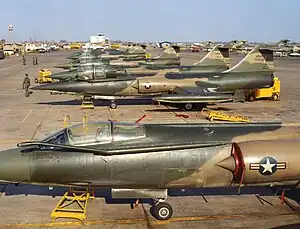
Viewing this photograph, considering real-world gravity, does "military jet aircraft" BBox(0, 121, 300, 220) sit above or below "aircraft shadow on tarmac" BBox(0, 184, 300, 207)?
above

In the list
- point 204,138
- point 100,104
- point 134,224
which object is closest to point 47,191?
point 134,224

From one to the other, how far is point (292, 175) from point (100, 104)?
20.4 metres

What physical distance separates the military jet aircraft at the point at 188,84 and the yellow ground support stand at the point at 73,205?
13.2 m

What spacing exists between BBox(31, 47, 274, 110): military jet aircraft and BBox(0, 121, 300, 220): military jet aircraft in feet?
45.5

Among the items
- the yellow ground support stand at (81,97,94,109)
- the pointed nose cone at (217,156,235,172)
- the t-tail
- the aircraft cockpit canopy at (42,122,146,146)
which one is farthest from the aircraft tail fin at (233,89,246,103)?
the t-tail

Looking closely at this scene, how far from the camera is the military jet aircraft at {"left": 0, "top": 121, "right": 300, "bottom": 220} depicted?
27.8ft

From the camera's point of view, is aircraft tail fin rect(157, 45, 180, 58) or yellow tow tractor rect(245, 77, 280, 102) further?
aircraft tail fin rect(157, 45, 180, 58)

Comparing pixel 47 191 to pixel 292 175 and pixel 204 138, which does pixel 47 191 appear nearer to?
pixel 204 138

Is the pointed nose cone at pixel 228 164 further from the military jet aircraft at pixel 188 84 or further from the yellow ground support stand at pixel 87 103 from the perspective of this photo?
the yellow ground support stand at pixel 87 103

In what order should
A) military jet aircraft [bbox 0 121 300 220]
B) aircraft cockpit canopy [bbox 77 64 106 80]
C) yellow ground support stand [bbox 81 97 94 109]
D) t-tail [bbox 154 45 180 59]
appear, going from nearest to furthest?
military jet aircraft [bbox 0 121 300 220], aircraft cockpit canopy [bbox 77 64 106 80], yellow ground support stand [bbox 81 97 94 109], t-tail [bbox 154 45 180 59]

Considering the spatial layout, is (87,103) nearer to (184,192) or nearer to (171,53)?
(184,192)

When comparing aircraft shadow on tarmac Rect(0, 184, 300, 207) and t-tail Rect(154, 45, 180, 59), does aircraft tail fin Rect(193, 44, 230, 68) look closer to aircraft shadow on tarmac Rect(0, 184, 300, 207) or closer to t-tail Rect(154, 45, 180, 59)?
t-tail Rect(154, 45, 180, 59)

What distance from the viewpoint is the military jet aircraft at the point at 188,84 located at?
947 inches

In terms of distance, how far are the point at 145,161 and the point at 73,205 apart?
2733mm
